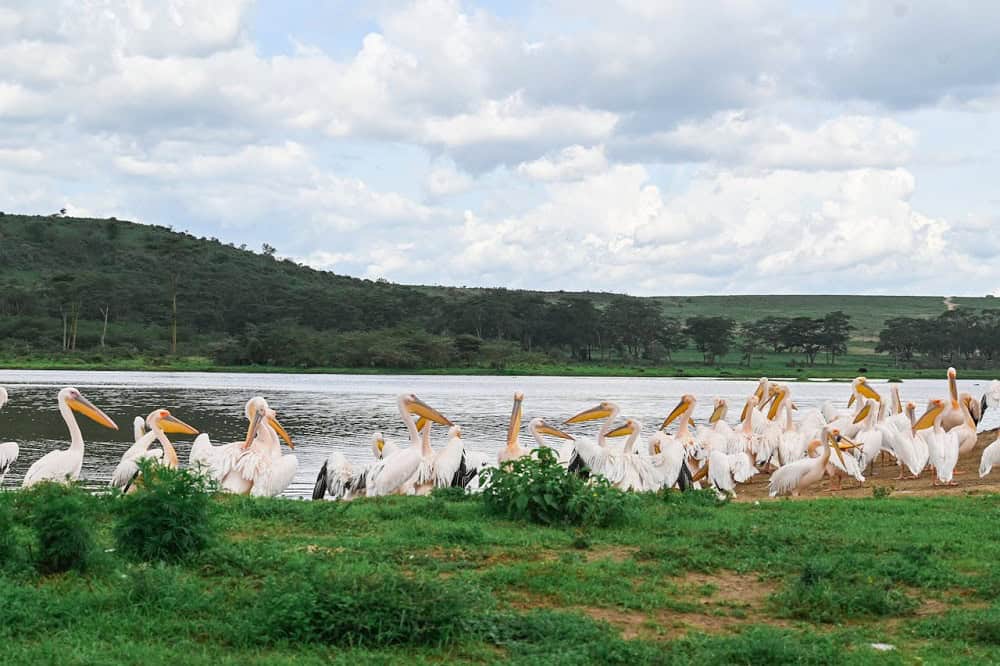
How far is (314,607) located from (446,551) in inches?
89.1

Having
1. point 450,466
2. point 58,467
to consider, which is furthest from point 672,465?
point 58,467

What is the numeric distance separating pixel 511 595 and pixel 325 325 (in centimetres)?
7689

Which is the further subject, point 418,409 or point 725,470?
point 418,409

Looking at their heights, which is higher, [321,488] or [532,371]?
[532,371]

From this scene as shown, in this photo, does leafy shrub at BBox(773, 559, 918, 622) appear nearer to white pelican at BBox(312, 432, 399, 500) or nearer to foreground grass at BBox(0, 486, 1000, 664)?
foreground grass at BBox(0, 486, 1000, 664)

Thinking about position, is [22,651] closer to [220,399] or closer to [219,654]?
[219,654]

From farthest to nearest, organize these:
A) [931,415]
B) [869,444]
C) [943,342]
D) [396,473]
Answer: [943,342], [931,415], [869,444], [396,473]

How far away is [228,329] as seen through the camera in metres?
84.7

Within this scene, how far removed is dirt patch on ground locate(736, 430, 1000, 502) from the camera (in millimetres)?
13266

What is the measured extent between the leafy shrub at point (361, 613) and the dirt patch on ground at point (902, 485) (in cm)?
738

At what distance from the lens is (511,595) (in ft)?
21.7

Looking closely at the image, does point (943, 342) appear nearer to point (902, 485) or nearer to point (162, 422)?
point (902, 485)

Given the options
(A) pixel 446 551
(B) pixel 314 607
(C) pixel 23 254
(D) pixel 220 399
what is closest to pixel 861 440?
(A) pixel 446 551

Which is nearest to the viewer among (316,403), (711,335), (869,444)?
(869,444)
